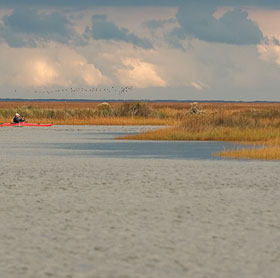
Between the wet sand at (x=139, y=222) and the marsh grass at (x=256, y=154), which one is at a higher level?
the marsh grass at (x=256, y=154)

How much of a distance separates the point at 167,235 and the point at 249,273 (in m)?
2.71

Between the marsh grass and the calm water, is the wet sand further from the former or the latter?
the calm water

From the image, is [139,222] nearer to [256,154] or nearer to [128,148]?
[256,154]

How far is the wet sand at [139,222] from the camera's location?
946cm

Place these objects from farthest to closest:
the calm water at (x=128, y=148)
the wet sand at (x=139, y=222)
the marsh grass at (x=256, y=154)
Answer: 1. the calm water at (x=128, y=148)
2. the marsh grass at (x=256, y=154)
3. the wet sand at (x=139, y=222)

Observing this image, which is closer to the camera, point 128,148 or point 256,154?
point 256,154

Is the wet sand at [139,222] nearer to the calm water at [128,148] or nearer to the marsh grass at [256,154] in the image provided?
the marsh grass at [256,154]

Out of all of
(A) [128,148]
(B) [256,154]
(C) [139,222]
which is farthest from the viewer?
(A) [128,148]

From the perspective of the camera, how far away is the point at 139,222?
42.4 ft

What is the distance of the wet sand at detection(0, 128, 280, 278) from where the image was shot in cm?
946

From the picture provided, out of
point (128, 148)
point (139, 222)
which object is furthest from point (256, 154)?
point (139, 222)

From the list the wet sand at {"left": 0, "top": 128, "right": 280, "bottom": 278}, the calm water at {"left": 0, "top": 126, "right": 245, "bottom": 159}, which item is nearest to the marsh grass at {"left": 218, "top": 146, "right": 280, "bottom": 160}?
the calm water at {"left": 0, "top": 126, "right": 245, "bottom": 159}

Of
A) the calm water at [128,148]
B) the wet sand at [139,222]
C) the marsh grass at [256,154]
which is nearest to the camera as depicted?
the wet sand at [139,222]

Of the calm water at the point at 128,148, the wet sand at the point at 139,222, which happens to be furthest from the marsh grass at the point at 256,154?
the wet sand at the point at 139,222
